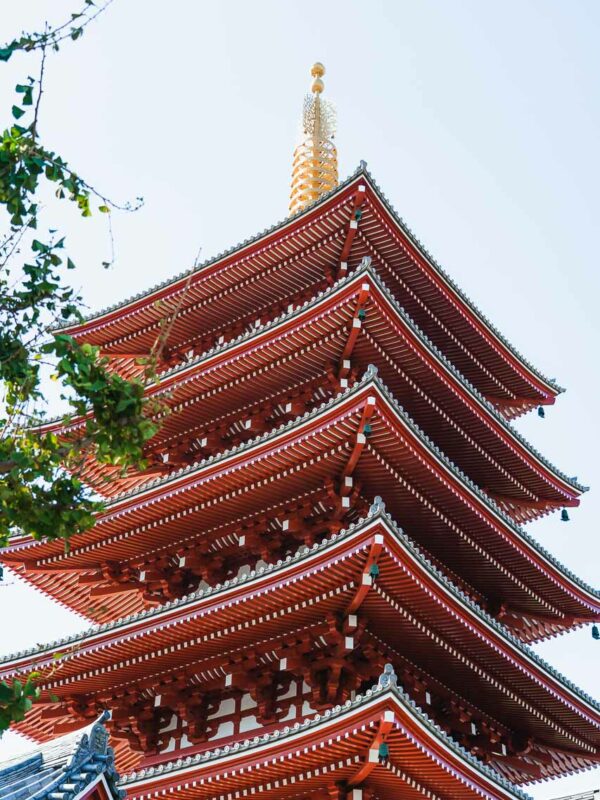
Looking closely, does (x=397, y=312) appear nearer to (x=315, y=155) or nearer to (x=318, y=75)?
(x=315, y=155)

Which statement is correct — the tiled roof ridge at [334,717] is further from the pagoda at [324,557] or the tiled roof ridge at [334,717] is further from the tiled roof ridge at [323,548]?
the tiled roof ridge at [323,548]

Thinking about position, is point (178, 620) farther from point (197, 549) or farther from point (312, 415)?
point (312, 415)

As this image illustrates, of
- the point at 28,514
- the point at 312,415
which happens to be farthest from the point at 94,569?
the point at 28,514

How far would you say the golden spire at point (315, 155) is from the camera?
2764 centimetres

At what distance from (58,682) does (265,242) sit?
31.6ft

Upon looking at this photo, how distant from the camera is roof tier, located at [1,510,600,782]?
15688 mm

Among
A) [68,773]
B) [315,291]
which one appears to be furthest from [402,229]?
[68,773]

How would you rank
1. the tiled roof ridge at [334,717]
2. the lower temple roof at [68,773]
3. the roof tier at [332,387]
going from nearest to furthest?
the lower temple roof at [68,773]
the tiled roof ridge at [334,717]
the roof tier at [332,387]

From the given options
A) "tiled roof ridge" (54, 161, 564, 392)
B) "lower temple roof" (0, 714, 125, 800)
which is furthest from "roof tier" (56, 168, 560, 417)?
"lower temple roof" (0, 714, 125, 800)

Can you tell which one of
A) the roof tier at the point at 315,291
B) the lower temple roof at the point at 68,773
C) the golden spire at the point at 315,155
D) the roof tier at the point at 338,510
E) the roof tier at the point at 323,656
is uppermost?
the golden spire at the point at 315,155

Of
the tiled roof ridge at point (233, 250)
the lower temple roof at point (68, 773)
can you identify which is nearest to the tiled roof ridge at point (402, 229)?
the tiled roof ridge at point (233, 250)

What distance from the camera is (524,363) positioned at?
23781mm

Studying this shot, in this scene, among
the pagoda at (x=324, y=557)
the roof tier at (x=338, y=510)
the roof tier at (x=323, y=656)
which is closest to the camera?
the pagoda at (x=324, y=557)

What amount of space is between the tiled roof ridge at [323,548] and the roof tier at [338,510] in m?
1.21
